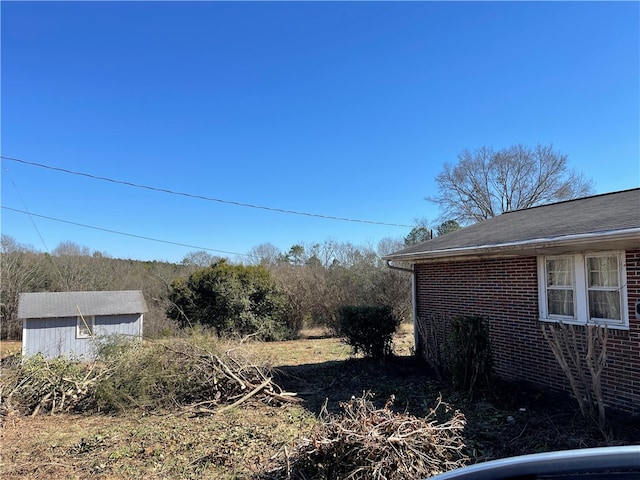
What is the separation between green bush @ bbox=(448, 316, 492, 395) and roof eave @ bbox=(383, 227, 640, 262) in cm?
133

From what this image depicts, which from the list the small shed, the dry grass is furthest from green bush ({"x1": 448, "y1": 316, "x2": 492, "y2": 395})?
the dry grass

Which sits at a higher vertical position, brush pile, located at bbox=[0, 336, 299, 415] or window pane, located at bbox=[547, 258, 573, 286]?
window pane, located at bbox=[547, 258, 573, 286]

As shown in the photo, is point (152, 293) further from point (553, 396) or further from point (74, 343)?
point (553, 396)

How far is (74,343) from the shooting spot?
15016 millimetres

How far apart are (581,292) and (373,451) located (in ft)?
15.7

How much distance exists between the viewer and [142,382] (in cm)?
736

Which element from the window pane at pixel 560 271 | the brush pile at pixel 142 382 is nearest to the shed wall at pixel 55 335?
the brush pile at pixel 142 382

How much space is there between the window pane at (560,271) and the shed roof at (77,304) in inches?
564

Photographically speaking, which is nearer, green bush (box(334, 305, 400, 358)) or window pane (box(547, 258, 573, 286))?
window pane (box(547, 258, 573, 286))

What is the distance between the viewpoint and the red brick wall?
582 cm

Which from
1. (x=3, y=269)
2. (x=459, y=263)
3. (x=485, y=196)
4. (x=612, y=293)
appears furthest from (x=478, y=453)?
(x=485, y=196)

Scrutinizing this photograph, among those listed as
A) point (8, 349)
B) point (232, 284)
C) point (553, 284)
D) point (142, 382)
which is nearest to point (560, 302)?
point (553, 284)

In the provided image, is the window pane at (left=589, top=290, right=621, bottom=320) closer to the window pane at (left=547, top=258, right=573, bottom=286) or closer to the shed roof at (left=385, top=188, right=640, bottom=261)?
the window pane at (left=547, top=258, right=573, bottom=286)

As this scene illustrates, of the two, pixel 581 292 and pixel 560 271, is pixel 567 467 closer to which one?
pixel 581 292
